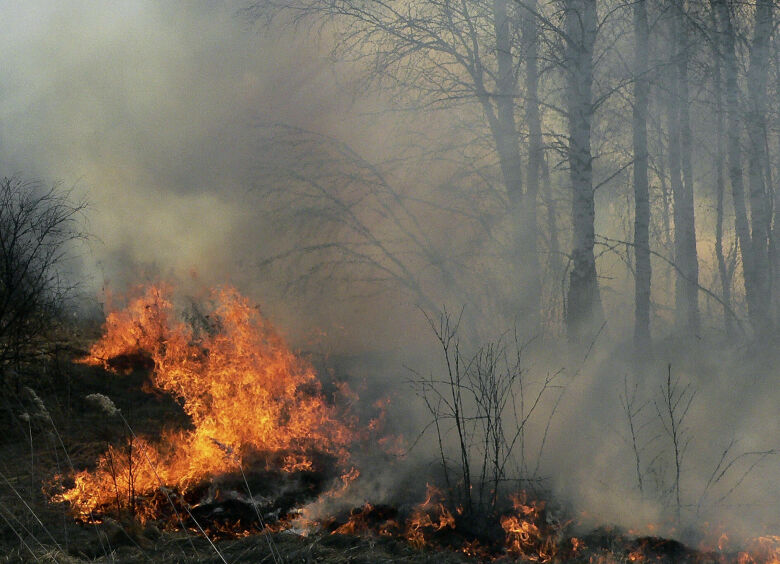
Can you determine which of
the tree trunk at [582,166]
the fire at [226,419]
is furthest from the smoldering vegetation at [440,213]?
the fire at [226,419]

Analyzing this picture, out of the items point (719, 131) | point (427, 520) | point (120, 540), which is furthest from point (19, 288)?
point (719, 131)

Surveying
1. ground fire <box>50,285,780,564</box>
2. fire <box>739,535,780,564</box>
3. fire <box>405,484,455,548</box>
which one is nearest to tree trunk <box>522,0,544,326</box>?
ground fire <box>50,285,780,564</box>

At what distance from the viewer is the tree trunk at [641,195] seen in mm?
9422

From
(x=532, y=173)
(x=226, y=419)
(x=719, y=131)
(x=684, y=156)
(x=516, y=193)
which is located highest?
(x=719, y=131)

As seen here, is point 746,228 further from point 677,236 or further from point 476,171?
point 677,236

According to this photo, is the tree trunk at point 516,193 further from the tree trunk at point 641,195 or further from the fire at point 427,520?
the fire at point 427,520

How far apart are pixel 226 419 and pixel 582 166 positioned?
16.9 ft

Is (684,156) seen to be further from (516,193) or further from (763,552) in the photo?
(763,552)

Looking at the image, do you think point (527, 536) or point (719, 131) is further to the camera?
point (719, 131)

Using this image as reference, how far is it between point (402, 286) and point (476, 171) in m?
2.37

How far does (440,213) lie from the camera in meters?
11.7

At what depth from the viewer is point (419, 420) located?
802 centimetres

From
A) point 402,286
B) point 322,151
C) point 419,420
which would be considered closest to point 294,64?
point 322,151

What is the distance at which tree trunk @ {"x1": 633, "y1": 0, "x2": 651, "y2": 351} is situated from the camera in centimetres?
942
